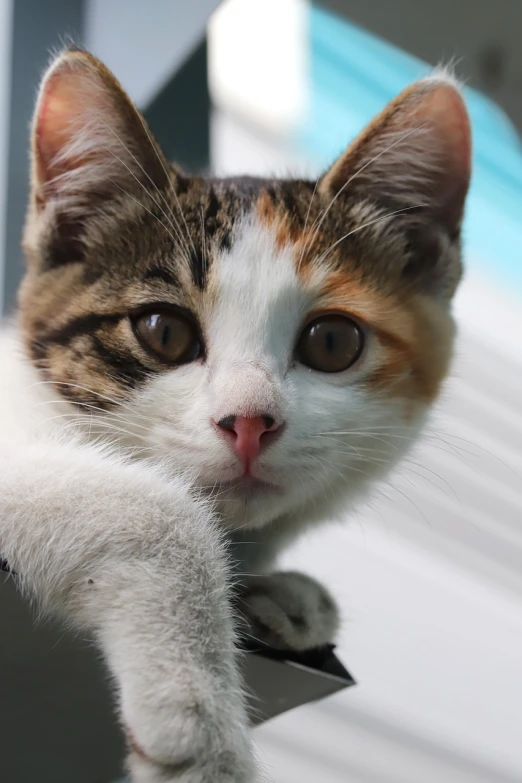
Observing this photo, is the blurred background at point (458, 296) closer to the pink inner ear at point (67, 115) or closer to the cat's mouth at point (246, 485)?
the pink inner ear at point (67, 115)

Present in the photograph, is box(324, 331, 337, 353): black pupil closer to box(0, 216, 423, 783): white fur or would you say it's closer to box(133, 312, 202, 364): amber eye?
box(0, 216, 423, 783): white fur

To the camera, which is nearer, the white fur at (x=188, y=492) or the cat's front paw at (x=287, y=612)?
the white fur at (x=188, y=492)

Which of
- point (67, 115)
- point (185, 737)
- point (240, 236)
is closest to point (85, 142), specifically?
point (67, 115)

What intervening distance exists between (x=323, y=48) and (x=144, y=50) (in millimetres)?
422

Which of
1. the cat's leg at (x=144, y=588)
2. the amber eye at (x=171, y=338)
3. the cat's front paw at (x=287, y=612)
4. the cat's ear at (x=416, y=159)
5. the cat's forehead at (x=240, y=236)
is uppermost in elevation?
the cat's ear at (x=416, y=159)

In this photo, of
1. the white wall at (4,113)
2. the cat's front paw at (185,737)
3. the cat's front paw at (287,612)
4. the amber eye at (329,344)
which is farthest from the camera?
the white wall at (4,113)

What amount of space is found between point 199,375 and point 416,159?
1.41ft

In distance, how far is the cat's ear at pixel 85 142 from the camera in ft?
2.79

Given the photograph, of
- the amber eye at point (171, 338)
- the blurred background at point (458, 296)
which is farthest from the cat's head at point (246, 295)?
the blurred background at point (458, 296)

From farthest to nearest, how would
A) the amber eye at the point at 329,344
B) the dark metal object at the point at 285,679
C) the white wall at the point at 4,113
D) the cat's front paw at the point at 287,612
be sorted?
1. the white wall at the point at 4,113
2. the amber eye at the point at 329,344
3. the cat's front paw at the point at 287,612
4. the dark metal object at the point at 285,679

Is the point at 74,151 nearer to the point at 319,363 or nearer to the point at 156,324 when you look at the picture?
the point at 156,324

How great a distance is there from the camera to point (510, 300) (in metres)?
1.90

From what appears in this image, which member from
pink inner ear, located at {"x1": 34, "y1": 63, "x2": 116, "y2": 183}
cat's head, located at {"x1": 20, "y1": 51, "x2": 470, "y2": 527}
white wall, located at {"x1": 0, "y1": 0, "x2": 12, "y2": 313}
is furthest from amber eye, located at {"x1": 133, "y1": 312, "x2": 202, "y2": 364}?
white wall, located at {"x1": 0, "y1": 0, "x2": 12, "y2": 313}

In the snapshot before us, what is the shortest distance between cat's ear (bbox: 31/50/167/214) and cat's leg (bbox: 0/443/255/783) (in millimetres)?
390
